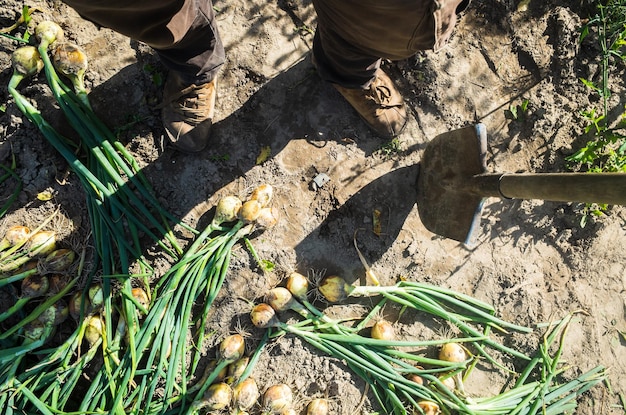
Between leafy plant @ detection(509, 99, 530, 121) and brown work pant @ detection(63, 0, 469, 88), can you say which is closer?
brown work pant @ detection(63, 0, 469, 88)

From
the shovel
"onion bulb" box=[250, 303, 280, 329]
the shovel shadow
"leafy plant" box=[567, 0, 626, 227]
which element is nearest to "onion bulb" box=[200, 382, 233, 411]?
"onion bulb" box=[250, 303, 280, 329]

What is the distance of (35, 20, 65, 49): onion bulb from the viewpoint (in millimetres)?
1957

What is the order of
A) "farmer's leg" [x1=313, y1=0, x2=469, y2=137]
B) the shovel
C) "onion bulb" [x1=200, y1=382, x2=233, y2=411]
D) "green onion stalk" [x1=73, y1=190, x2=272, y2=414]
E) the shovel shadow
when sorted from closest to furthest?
"farmer's leg" [x1=313, y1=0, x2=469, y2=137]
the shovel
"green onion stalk" [x1=73, y1=190, x2=272, y2=414]
"onion bulb" [x1=200, y1=382, x2=233, y2=411]
the shovel shadow

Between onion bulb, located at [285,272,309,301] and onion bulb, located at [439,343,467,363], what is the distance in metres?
0.71

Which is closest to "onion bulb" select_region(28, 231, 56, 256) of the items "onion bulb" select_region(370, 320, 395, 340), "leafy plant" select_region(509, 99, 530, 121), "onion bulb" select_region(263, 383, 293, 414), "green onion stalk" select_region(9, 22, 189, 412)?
"green onion stalk" select_region(9, 22, 189, 412)

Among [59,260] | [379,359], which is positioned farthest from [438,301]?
[59,260]

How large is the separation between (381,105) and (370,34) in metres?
0.72

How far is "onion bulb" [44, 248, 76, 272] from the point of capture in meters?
1.90

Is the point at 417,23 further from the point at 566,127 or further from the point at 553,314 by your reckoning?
the point at 553,314

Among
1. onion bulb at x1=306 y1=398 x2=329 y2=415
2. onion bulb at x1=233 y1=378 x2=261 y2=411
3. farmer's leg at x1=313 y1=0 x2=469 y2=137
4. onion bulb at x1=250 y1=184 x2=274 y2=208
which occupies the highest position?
farmer's leg at x1=313 y1=0 x2=469 y2=137

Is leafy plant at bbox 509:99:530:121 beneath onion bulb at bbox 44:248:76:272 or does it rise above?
beneath

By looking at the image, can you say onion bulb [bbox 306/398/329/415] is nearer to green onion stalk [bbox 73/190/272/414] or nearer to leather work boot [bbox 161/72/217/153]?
green onion stalk [bbox 73/190/272/414]

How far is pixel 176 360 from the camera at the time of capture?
6.02ft

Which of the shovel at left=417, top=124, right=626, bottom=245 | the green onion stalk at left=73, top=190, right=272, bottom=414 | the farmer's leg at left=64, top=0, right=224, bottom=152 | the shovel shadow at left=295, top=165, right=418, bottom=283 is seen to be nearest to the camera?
the farmer's leg at left=64, top=0, right=224, bottom=152
